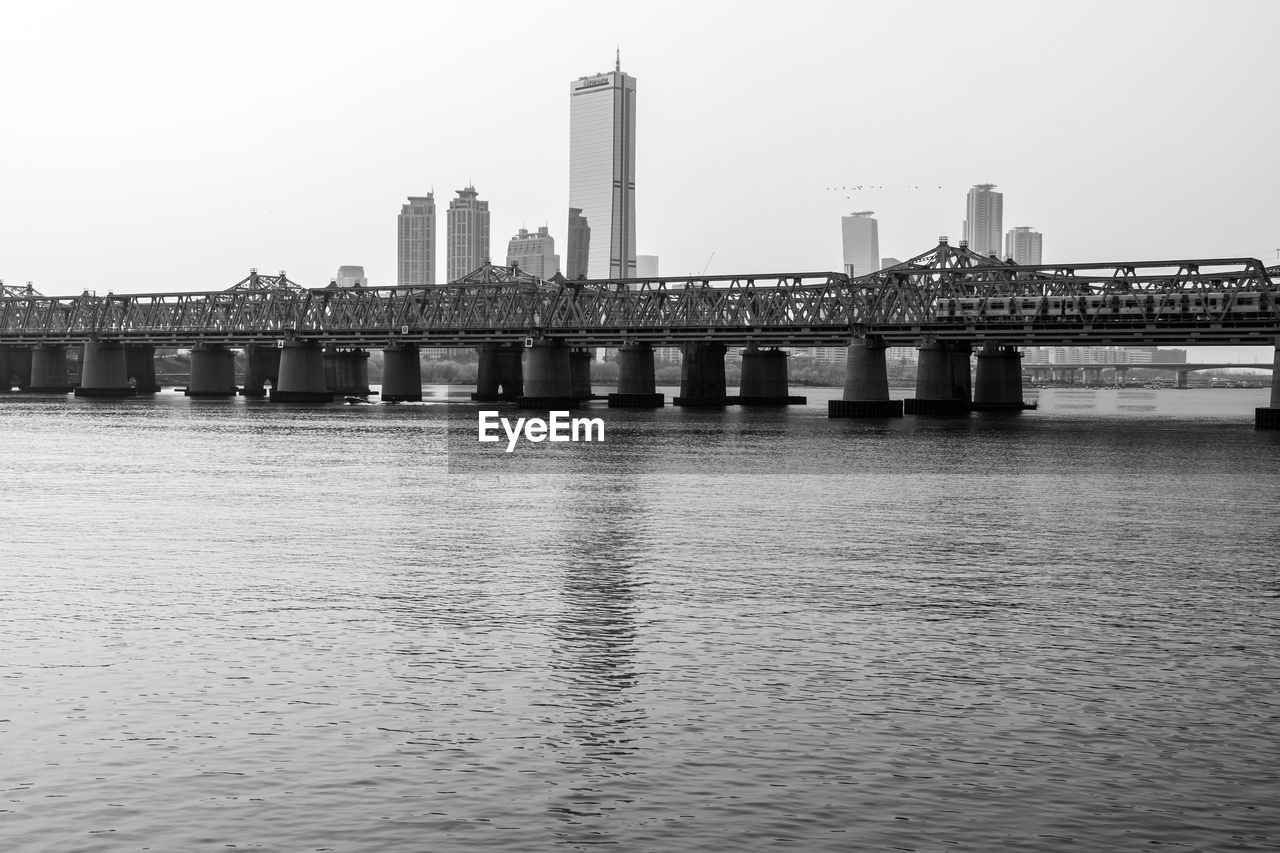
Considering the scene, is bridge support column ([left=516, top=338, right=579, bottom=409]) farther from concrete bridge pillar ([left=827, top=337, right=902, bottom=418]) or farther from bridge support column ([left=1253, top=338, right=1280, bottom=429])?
bridge support column ([left=1253, top=338, right=1280, bottom=429])

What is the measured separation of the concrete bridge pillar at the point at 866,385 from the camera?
170 metres

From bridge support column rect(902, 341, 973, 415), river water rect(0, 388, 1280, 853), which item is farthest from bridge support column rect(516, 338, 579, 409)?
river water rect(0, 388, 1280, 853)

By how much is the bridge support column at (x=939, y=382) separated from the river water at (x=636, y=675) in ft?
383

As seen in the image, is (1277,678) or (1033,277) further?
(1033,277)

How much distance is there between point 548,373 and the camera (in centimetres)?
19475

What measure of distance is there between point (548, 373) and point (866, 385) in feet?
139

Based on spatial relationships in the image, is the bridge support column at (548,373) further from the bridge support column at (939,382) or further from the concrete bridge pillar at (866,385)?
the bridge support column at (939,382)

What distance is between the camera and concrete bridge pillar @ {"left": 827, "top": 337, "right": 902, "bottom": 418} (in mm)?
169500

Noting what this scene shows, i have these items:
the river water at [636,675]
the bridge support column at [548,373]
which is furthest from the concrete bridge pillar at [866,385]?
the river water at [636,675]

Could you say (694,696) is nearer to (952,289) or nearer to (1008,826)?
(1008,826)

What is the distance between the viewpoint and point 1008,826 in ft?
60.3

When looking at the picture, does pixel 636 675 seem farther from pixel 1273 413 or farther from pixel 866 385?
pixel 866 385

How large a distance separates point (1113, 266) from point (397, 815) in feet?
528

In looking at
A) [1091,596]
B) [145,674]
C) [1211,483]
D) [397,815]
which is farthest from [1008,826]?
[1211,483]
